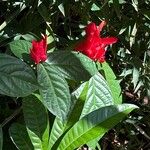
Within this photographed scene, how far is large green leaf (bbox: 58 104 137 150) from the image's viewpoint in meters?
1.26

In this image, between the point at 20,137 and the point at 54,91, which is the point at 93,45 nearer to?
the point at 54,91

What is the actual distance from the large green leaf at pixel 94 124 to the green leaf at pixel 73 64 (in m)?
0.16

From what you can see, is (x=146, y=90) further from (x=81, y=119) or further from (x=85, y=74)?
(x=85, y=74)

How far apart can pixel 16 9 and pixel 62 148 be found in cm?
67

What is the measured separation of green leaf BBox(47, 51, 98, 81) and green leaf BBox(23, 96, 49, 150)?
189mm

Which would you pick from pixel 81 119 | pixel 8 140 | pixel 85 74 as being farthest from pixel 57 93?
pixel 8 140

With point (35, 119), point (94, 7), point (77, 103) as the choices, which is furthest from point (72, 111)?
point (94, 7)

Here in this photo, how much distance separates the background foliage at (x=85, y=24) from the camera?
1.58 meters

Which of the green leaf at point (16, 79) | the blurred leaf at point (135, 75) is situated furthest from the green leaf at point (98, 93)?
the blurred leaf at point (135, 75)

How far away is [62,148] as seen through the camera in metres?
1.30

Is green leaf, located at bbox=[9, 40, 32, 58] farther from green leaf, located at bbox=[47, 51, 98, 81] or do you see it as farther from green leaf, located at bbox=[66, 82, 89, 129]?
green leaf, located at bbox=[66, 82, 89, 129]

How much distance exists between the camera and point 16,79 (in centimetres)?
104

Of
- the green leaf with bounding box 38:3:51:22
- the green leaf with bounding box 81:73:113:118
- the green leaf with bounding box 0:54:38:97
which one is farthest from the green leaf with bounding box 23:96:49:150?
the green leaf with bounding box 38:3:51:22

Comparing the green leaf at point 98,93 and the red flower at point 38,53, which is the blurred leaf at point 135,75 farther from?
the red flower at point 38,53
